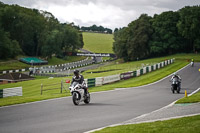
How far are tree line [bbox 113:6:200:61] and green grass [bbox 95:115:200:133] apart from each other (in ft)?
272

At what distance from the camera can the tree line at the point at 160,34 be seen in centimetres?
9594

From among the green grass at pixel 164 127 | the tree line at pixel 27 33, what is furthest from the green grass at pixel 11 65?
the green grass at pixel 164 127

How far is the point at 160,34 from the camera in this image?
9869cm

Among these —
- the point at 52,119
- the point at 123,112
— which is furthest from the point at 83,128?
the point at 123,112

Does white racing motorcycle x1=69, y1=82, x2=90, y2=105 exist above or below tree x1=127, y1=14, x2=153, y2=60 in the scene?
below

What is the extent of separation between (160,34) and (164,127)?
92.1 m

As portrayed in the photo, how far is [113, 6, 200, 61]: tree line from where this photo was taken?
95938mm

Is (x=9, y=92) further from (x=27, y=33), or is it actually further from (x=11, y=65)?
(x=27, y=33)

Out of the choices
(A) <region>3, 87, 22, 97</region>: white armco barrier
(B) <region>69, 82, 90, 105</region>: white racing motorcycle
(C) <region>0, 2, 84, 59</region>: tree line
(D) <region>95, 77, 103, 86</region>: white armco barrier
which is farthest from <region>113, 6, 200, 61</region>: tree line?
(B) <region>69, 82, 90, 105</region>: white racing motorcycle

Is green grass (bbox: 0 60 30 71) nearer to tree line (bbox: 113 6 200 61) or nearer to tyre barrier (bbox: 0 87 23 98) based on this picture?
tree line (bbox: 113 6 200 61)

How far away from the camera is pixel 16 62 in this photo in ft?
291

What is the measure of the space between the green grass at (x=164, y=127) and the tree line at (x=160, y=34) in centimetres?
8285

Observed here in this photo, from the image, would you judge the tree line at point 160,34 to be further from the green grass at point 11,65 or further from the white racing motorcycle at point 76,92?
the white racing motorcycle at point 76,92

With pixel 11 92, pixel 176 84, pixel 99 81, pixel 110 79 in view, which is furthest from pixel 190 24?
pixel 11 92
